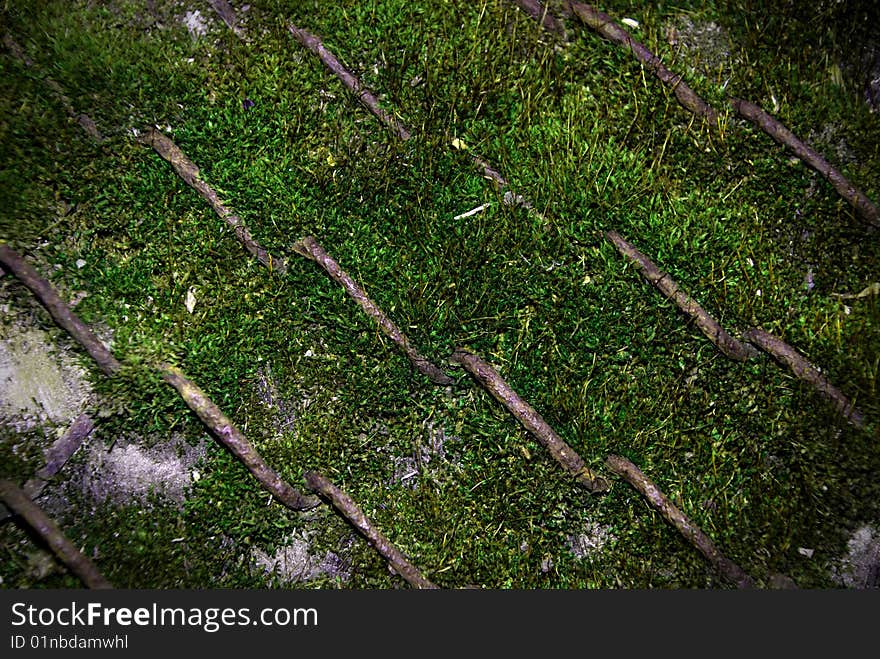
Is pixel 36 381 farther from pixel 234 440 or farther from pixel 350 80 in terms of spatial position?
pixel 350 80

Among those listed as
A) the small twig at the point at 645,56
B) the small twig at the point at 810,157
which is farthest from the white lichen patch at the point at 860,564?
the small twig at the point at 645,56

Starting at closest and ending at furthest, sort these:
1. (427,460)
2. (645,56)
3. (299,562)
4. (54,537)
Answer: (54,537)
(299,562)
(427,460)
(645,56)

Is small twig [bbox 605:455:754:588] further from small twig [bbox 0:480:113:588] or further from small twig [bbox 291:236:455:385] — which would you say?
small twig [bbox 0:480:113:588]

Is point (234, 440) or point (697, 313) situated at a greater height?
point (697, 313)

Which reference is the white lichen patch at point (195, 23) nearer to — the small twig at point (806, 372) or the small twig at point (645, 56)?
the small twig at point (645, 56)

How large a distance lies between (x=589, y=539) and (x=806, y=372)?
147cm

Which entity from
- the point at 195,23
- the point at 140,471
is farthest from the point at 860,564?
the point at 195,23

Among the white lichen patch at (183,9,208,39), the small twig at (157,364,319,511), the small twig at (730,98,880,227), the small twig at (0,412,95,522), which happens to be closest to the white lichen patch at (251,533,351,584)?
the small twig at (157,364,319,511)

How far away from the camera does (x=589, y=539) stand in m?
3.24

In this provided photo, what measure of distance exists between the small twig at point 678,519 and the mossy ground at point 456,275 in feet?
0.28

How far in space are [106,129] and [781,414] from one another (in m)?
3.99

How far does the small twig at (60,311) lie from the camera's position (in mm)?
3107

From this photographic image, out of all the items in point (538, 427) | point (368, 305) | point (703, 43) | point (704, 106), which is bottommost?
point (538, 427)

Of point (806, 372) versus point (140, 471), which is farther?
point (806, 372)
